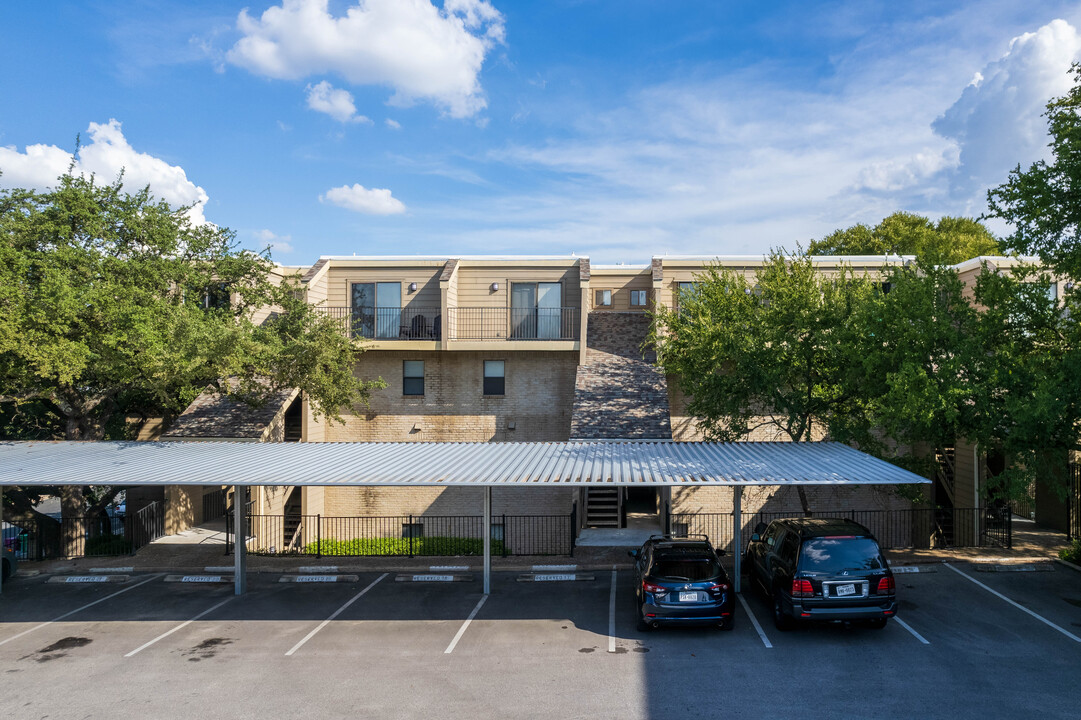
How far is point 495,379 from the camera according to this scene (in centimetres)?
2480

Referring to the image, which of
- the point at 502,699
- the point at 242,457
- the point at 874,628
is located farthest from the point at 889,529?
the point at 242,457

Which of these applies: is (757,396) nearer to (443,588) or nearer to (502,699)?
(443,588)

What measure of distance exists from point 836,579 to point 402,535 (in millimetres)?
16624

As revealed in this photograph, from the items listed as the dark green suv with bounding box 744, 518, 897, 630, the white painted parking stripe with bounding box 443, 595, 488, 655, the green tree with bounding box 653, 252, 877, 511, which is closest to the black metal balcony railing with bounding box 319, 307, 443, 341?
the green tree with bounding box 653, 252, 877, 511

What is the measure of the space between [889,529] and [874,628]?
39.9ft

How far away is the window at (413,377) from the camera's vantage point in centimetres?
2492

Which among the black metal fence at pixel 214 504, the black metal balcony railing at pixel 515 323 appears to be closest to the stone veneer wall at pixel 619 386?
the black metal balcony railing at pixel 515 323

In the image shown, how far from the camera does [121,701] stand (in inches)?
378

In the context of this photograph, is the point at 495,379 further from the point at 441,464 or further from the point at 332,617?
the point at 332,617

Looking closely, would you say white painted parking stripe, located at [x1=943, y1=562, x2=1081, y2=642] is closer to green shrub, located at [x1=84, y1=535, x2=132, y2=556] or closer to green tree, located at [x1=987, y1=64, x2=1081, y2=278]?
green tree, located at [x1=987, y1=64, x2=1081, y2=278]

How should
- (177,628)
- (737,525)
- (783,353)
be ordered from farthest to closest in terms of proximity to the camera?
(783,353) < (737,525) < (177,628)

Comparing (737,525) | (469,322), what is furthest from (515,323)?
(737,525)

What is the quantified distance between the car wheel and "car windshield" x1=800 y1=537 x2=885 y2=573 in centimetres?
104

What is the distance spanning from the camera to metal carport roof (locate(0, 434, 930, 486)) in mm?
12586
